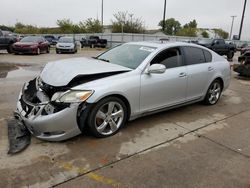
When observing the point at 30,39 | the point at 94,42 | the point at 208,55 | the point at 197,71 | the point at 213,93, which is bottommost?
the point at 94,42

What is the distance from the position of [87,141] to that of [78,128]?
274mm

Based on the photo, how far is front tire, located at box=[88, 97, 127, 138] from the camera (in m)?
3.67

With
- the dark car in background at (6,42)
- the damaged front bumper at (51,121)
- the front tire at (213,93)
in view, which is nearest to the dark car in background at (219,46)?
the dark car in background at (6,42)

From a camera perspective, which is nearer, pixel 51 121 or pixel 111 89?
pixel 51 121

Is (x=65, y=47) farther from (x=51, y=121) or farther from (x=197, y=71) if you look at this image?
(x=51, y=121)

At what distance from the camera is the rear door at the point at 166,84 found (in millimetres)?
4207

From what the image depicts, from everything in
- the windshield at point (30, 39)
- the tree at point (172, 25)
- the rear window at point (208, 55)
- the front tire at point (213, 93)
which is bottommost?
the front tire at point (213, 93)

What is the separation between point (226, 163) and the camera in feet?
11.0

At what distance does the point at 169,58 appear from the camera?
4727mm

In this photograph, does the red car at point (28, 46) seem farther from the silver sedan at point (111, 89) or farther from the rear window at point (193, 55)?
the rear window at point (193, 55)

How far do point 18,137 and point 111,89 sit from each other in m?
1.52

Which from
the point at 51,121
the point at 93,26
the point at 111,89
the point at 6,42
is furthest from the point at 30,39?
the point at 93,26

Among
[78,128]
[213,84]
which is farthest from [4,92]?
[213,84]

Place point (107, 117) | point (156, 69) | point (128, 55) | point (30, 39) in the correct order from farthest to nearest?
point (30, 39), point (128, 55), point (156, 69), point (107, 117)
